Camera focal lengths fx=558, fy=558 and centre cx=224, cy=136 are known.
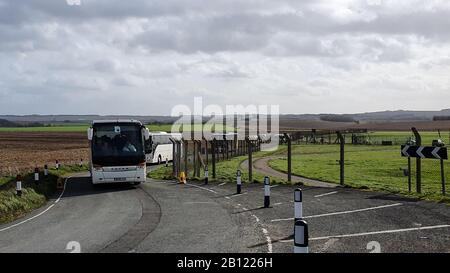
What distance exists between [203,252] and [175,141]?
22754 millimetres

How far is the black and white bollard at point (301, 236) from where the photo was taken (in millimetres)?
7227

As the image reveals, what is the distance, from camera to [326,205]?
15.5m

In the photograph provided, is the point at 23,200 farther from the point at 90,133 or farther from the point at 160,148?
the point at 160,148

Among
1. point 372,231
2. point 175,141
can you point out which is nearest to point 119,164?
point 175,141

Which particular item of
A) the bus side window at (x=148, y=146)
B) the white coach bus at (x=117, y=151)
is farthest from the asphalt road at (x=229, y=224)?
the bus side window at (x=148, y=146)

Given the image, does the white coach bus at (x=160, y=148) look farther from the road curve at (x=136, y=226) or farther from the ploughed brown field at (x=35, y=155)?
the road curve at (x=136, y=226)

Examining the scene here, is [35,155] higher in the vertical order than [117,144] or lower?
lower

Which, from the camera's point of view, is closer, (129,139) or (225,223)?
(225,223)

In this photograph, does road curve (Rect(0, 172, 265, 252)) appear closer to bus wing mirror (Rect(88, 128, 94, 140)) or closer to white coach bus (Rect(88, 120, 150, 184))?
white coach bus (Rect(88, 120, 150, 184))

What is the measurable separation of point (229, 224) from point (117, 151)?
38.6 feet

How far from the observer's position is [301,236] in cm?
730

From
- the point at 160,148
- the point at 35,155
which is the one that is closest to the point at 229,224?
the point at 160,148

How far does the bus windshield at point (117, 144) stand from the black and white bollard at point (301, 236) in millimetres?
16724
